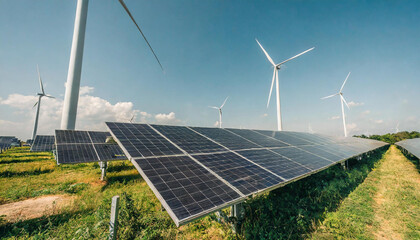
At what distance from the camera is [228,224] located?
6.52 m

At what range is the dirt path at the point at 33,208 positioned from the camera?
821 centimetres

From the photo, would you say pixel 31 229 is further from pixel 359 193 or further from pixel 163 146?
pixel 359 193

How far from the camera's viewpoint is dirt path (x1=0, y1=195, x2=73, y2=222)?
821cm

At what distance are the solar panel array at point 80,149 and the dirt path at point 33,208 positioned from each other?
235 cm

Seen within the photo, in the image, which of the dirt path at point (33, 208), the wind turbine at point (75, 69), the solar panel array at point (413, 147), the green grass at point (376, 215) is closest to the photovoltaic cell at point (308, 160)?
the green grass at point (376, 215)

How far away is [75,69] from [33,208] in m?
12.0

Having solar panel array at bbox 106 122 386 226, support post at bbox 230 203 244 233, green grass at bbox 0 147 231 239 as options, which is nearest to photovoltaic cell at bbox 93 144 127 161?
green grass at bbox 0 147 231 239

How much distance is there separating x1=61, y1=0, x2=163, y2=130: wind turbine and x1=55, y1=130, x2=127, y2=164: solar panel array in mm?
1385

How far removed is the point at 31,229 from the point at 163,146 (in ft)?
21.3

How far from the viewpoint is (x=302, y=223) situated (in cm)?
716

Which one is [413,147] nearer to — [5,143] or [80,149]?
[80,149]

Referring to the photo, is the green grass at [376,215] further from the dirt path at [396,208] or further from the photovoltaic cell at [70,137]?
the photovoltaic cell at [70,137]

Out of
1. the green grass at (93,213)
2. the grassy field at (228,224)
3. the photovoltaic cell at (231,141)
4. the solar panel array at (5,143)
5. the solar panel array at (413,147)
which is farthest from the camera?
the solar panel array at (5,143)

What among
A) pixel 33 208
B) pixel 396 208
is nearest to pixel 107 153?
pixel 33 208
